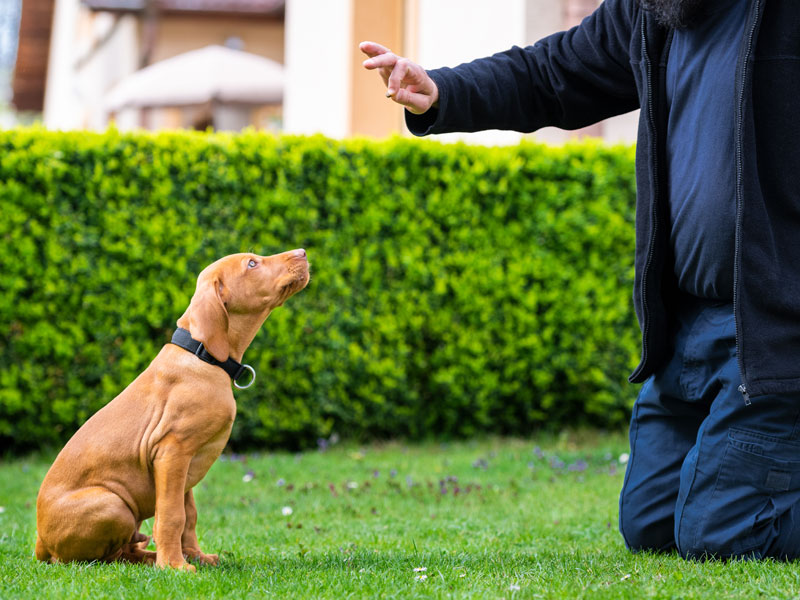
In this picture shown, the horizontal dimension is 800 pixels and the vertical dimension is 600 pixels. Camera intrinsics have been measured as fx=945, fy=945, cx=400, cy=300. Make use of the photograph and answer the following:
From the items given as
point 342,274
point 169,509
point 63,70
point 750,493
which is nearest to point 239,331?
point 169,509

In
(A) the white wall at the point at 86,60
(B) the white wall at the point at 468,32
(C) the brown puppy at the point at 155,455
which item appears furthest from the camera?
(A) the white wall at the point at 86,60

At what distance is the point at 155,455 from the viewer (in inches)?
135

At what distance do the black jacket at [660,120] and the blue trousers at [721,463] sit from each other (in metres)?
0.17

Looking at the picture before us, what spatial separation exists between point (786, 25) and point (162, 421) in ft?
8.60

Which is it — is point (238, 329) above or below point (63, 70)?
below

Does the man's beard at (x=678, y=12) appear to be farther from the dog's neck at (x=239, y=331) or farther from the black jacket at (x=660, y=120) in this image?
the dog's neck at (x=239, y=331)

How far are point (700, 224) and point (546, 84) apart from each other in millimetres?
1033

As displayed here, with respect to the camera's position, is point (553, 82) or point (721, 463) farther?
point (553, 82)

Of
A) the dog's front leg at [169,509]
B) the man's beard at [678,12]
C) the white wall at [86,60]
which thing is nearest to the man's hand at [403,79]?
the man's beard at [678,12]

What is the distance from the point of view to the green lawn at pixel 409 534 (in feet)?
10.1

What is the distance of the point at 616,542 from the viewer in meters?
4.25

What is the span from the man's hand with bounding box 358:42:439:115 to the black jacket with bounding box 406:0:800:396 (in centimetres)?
6

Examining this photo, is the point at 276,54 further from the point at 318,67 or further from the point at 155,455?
the point at 155,455

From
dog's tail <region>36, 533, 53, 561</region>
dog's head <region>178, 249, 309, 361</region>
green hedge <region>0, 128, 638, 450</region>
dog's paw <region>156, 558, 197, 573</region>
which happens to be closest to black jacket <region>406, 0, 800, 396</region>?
dog's head <region>178, 249, 309, 361</region>
